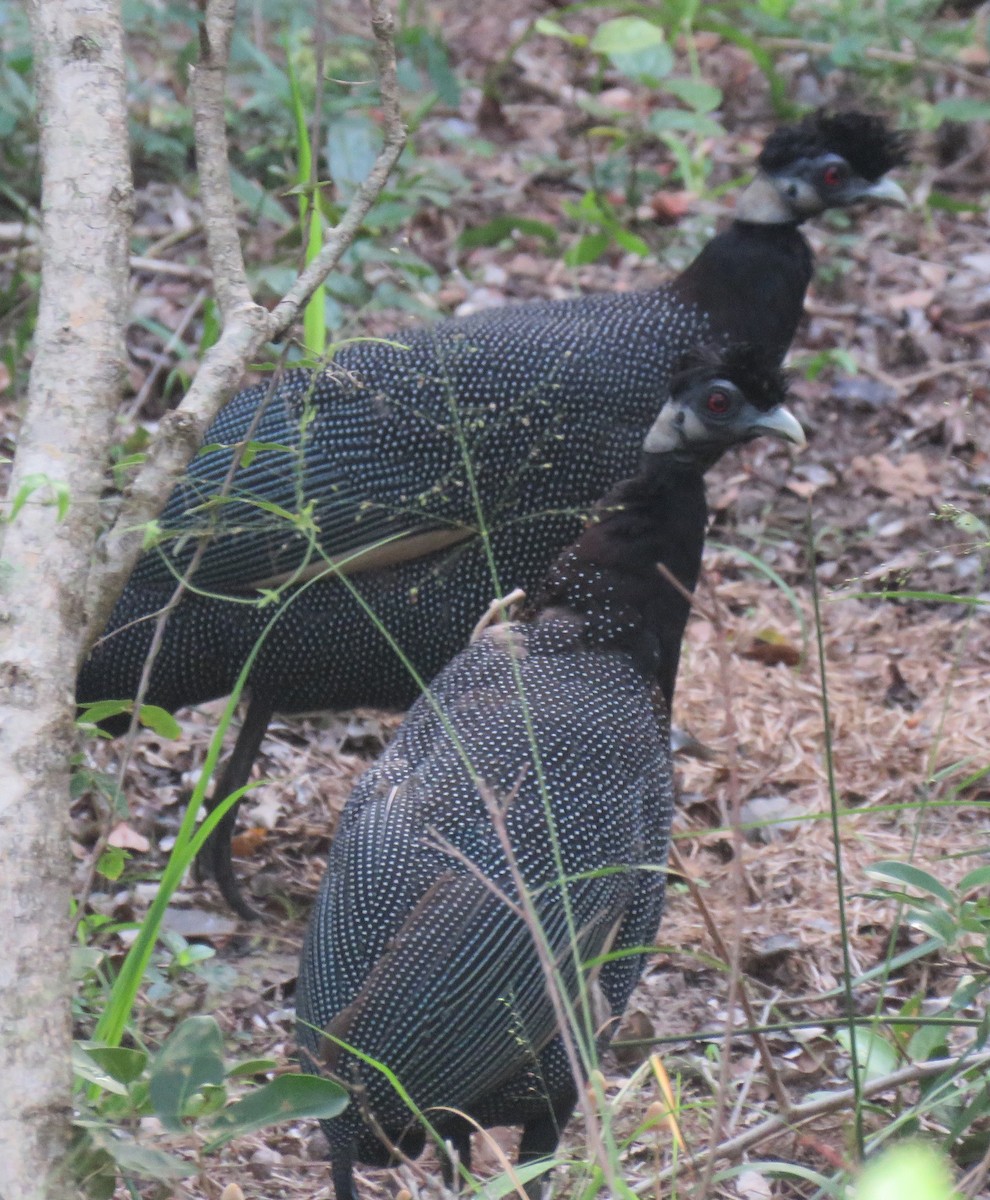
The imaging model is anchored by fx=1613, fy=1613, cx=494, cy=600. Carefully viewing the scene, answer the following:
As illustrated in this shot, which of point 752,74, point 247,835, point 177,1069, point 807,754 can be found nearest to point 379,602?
point 247,835

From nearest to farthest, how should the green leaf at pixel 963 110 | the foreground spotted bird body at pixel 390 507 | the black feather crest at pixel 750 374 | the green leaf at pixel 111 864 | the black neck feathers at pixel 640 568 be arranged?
the green leaf at pixel 111 864, the black neck feathers at pixel 640 568, the black feather crest at pixel 750 374, the foreground spotted bird body at pixel 390 507, the green leaf at pixel 963 110

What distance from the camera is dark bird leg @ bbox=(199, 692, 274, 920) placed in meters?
3.75

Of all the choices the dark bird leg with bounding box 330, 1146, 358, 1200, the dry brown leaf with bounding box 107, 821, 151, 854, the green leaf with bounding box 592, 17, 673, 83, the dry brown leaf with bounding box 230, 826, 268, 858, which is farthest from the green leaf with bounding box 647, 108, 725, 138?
the dark bird leg with bounding box 330, 1146, 358, 1200

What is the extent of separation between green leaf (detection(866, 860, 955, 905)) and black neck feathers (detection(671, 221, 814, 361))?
74.5 inches

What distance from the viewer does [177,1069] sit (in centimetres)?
189

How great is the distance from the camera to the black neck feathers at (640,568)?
3066 mm

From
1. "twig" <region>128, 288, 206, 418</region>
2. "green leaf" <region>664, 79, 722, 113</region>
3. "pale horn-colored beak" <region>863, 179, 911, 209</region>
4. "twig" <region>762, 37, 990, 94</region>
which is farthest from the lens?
"twig" <region>762, 37, 990, 94</region>

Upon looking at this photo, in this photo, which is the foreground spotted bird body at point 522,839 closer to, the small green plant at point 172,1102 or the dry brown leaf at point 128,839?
the small green plant at point 172,1102

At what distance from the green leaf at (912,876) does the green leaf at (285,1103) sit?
2.92 ft

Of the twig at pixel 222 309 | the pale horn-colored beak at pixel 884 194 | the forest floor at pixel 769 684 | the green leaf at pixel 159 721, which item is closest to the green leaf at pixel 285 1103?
the forest floor at pixel 769 684

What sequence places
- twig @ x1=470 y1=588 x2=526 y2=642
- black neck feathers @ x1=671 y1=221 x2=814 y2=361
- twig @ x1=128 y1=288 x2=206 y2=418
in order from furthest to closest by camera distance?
twig @ x1=128 y1=288 x2=206 y2=418, black neck feathers @ x1=671 y1=221 x2=814 y2=361, twig @ x1=470 y1=588 x2=526 y2=642

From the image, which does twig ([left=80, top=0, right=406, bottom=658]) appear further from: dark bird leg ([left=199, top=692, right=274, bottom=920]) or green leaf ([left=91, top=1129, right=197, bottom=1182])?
dark bird leg ([left=199, top=692, right=274, bottom=920])

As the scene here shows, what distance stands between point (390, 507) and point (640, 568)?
71 centimetres

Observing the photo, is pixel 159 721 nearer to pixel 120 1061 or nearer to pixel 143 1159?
pixel 120 1061
